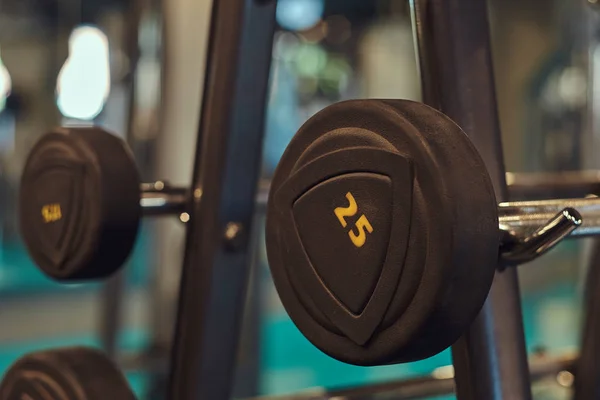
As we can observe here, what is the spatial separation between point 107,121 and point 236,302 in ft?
9.06

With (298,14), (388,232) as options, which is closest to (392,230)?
(388,232)

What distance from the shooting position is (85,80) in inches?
128

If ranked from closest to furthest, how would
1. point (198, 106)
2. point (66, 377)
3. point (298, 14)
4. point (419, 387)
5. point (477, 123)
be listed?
point (477, 123)
point (66, 377)
point (419, 387)
point (198, 106)
point (298, 14)

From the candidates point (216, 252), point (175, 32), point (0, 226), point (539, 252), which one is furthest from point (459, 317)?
point (0, 226)

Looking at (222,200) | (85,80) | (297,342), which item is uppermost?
(85,80)

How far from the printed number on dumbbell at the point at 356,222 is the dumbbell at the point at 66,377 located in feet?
1.43

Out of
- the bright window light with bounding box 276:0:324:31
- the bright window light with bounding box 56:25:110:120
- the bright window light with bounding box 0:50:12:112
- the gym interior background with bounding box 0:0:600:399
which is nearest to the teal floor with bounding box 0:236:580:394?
the gym interior background with bounding box 0:0:600:399

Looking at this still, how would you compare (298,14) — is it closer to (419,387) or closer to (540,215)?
(419,387)

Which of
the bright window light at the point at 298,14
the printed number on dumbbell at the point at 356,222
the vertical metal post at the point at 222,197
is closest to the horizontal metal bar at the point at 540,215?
the printed number on dumbbell at the point at 356,222

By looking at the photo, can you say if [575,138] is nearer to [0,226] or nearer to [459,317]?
Answer: [0,226]

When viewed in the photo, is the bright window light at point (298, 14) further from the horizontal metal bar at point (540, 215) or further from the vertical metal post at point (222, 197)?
the horizontal metal bar at point (540, 215)

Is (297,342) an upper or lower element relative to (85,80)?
lower

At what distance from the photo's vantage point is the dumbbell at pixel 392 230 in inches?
17.8

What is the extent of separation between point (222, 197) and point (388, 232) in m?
0.43
